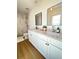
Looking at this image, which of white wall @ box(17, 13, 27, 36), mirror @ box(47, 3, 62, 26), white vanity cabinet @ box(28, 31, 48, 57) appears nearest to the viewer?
white vanity cabinet @ box(28, 31, 48, 57)

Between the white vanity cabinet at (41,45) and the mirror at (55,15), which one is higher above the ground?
the mirror at (55,15)

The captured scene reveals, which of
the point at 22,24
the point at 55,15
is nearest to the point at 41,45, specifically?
the point at 55,15

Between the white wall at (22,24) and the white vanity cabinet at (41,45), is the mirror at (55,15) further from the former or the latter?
the white wall at (22,24)

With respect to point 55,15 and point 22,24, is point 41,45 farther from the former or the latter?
point 22,24

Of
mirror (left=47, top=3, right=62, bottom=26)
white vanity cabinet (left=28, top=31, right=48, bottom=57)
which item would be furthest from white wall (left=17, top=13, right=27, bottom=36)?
mirror (left=47, top=3, right=62, bottom=26)

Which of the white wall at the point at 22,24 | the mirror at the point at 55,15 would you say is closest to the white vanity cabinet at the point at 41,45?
the mirror at the point at 55,15

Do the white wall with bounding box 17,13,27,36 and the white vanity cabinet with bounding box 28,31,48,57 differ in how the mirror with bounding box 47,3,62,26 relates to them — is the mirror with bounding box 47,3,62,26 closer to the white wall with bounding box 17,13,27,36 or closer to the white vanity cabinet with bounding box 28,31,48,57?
the white vanity cabinet with bounding box 28,31,48,57

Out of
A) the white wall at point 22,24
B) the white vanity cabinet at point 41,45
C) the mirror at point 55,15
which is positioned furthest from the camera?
the white wall at point 22,24

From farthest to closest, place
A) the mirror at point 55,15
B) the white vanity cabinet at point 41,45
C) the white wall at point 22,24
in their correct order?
the white wall at point 22,24 < the mirror at point 55,15 < the white vanity cabinet at point 41,45

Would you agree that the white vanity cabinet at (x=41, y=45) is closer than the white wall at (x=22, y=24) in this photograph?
Yes
